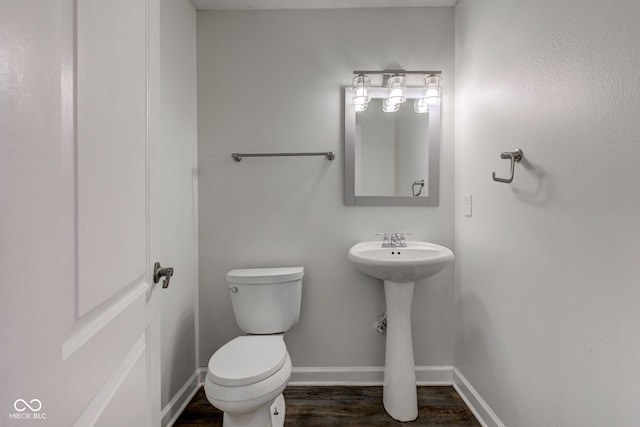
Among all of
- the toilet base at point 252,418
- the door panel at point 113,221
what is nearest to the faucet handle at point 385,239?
the toilet base at point 252,418

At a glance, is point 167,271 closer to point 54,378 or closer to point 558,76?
point 54,378

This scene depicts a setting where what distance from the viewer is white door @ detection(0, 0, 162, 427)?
1.25ft

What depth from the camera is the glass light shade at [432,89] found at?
1.85 m

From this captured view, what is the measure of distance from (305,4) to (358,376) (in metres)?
2.30

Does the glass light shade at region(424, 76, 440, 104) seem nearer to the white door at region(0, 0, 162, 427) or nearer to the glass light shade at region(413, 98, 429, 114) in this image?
the glass light shade at region(413, 98, 429, 114)

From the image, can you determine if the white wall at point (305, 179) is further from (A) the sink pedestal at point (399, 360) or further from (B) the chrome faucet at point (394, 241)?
(A) the sink pedestal at point (399, 360)

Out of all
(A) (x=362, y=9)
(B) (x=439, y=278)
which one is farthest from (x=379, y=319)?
(A) (x=362, y=9)

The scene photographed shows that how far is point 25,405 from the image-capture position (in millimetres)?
378

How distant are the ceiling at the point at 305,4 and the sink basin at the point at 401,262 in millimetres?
1461

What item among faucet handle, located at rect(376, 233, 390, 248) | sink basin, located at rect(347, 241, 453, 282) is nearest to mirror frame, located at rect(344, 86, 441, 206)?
faucet handle, located at rect(376, 233, 390, 248)

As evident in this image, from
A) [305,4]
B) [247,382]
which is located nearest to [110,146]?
[247,382]

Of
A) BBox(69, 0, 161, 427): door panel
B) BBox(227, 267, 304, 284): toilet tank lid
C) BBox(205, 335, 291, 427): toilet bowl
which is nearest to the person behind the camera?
BBox(69, 0, 161, 427): door panel

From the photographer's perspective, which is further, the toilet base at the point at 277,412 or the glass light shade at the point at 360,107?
the glass light shade at the point at 360,107

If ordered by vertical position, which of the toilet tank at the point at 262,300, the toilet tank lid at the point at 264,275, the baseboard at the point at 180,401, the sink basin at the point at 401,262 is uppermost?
the sink basin at the point at 401,262
